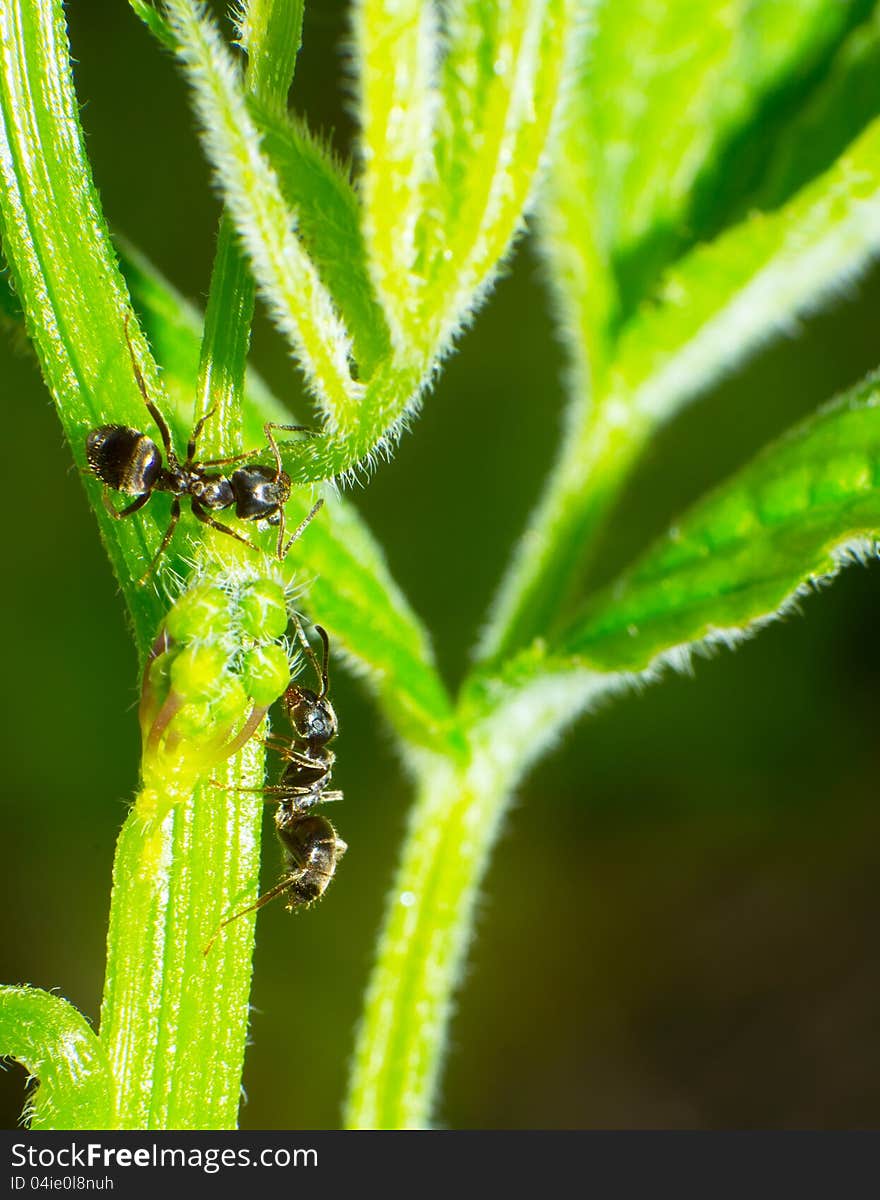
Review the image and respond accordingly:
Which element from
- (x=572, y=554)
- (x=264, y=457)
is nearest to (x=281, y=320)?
(x=264, y=457)

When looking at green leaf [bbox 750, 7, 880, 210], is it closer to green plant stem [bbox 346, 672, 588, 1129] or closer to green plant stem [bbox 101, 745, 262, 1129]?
green plant stem [bbox 346, 672, 588, 1129]

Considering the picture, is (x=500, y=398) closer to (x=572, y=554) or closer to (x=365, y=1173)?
(x=572, y=554)

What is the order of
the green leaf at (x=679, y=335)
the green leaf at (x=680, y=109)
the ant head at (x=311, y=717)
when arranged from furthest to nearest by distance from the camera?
1. the green leaf at (x=680, y=109)
2. the ant head at (x=311, y=717)
3. the green leaf at (x=679, y=335)

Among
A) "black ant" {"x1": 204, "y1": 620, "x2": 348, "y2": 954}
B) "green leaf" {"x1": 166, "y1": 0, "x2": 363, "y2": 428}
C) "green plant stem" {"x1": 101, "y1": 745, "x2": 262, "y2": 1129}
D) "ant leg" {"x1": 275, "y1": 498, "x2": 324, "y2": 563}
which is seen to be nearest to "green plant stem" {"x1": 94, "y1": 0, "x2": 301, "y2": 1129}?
"green plant stem" {"x1": 101, "y1": 745, "x2": 262, "y2": 1129}

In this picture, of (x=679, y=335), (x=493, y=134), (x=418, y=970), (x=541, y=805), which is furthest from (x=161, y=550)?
(x=541, y=805)

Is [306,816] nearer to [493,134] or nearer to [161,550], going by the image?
[161,550]

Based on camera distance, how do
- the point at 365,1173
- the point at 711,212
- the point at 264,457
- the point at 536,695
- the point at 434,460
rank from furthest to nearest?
the point at 434,460
the point at 711,212
the point at 536,695
the point at 365,1173
the point at 264,457

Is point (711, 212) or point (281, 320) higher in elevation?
point (711, 212)

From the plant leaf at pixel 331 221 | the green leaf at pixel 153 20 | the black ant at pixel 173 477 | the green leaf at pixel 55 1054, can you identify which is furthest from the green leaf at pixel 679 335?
the green leaf at pixel 153 20

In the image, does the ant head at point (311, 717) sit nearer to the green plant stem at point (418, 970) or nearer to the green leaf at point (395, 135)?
the green plant stem at point (418, 970)
